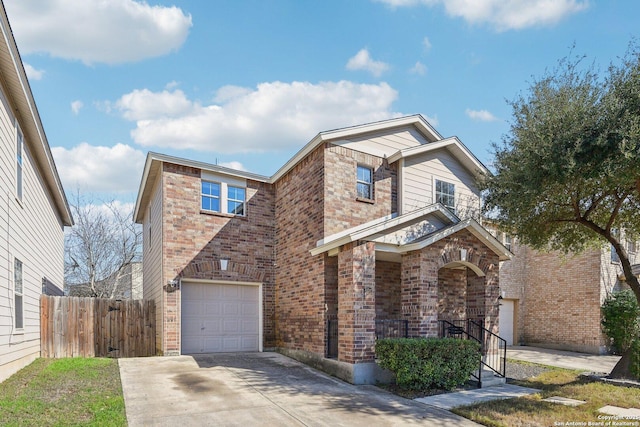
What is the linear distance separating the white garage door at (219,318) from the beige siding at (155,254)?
810 millimetres

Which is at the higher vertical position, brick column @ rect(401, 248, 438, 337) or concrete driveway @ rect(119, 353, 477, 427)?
brick column @ rect(401, 248, 438, 337)

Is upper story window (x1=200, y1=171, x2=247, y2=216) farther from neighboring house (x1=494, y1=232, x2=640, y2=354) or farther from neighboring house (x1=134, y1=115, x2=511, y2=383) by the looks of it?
neighboring house (x1=494, y1=232, x2=640, y2=354)

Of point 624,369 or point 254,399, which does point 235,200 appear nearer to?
point 254,399

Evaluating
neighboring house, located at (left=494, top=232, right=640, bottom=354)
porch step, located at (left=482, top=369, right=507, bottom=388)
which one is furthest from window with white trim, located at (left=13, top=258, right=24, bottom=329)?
neighboring house, located at (left=494, top=232, right=640, bottom=354)

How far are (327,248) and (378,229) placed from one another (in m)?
1.37

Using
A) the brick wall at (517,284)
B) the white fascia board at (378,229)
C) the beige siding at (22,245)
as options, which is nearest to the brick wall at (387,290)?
the white fascia board at (378,229)

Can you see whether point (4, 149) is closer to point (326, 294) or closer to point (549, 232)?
point (326, 294)

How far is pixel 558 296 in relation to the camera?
60.9ft

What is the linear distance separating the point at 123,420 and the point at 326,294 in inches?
224

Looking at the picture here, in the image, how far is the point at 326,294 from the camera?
11.0 m

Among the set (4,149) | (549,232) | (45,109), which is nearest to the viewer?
(4,149)

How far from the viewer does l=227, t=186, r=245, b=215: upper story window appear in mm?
Result: 13938

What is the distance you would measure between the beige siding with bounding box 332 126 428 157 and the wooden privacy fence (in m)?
7.90

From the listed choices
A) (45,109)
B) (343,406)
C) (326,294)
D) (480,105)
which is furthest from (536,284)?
(45,109)
